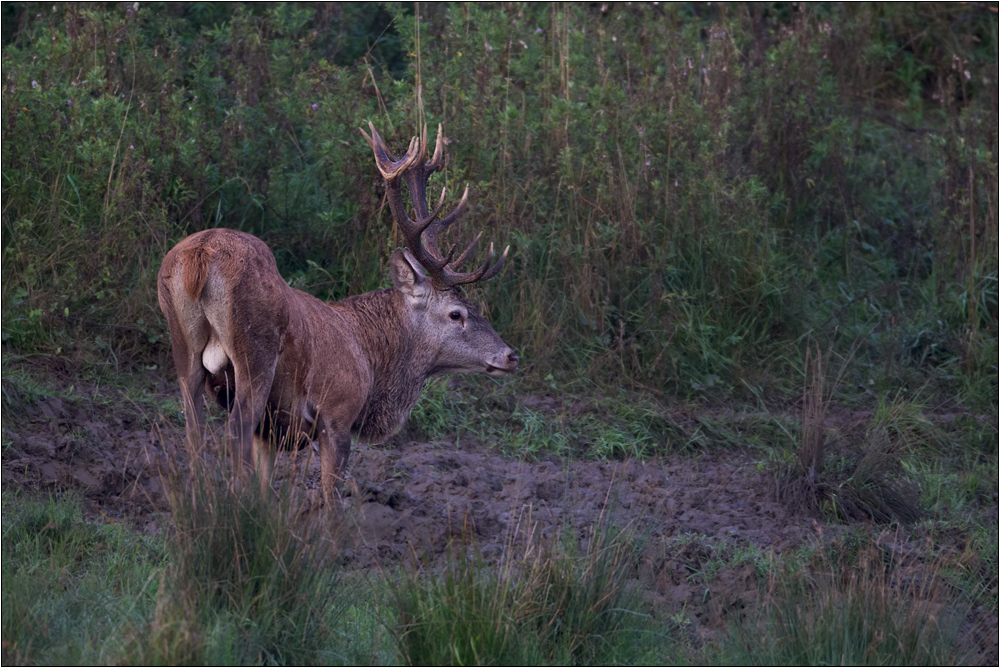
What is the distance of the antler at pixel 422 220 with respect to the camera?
20.1 ft

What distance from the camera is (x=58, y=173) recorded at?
7.94 meters

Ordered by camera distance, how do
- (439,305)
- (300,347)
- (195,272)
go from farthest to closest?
1. (439,305)
2. (300,347)
3. (195,272)

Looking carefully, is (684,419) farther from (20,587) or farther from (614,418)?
(20,587)

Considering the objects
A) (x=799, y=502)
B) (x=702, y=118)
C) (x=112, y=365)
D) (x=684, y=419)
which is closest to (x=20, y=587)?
(x=112, y=365)

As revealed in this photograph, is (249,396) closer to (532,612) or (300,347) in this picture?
(300,347)

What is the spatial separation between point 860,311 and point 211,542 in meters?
6.21

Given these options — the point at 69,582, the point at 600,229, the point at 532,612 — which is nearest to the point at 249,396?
the point at 69,582

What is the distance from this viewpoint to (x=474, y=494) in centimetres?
629

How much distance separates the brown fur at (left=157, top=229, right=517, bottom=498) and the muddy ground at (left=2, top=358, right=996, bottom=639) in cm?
28

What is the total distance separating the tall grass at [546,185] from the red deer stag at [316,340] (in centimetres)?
183

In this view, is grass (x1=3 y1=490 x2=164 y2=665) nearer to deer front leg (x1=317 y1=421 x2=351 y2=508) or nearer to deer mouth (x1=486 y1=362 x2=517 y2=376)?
deer front leg (x1=317 y1=421 x2=351 y2=508)

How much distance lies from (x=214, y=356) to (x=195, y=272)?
1.36 feet

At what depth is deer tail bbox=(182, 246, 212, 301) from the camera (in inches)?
196

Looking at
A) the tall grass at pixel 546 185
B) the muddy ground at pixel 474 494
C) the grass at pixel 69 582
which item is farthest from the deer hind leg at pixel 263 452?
the tall grass at pixel 546 185
